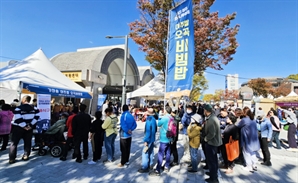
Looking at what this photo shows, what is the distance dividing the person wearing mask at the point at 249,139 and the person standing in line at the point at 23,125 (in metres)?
5.68

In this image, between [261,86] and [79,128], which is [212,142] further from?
[261,86]

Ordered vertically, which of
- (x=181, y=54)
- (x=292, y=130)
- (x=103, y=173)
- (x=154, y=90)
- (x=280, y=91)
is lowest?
(x=103, y=173)

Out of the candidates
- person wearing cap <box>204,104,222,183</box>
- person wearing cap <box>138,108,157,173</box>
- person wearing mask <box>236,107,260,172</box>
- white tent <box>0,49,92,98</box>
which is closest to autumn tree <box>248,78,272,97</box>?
white tent <box>0,49,92,98</box>

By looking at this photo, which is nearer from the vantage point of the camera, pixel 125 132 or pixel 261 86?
pixel 125 132

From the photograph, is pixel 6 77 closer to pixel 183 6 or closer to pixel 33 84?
pixel 33 84

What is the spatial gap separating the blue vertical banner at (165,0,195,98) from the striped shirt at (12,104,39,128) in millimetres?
4129

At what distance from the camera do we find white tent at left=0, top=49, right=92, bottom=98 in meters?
6.46

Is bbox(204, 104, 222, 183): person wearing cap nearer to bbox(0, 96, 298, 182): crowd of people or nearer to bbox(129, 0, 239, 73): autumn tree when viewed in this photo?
bbox(0, 96, 298, 182): crowd of people

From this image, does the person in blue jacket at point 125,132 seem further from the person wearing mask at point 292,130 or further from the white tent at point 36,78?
the person wearing mask at point 292,130

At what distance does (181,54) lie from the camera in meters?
6.25

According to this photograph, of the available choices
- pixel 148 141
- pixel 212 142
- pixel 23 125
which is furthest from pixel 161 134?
pixel 23 125

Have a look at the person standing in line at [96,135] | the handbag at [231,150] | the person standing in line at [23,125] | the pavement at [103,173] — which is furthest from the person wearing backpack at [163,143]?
the person standing in line at [23,125]

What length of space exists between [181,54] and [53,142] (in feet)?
16.6

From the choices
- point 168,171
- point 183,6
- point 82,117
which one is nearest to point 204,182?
point 168,171
